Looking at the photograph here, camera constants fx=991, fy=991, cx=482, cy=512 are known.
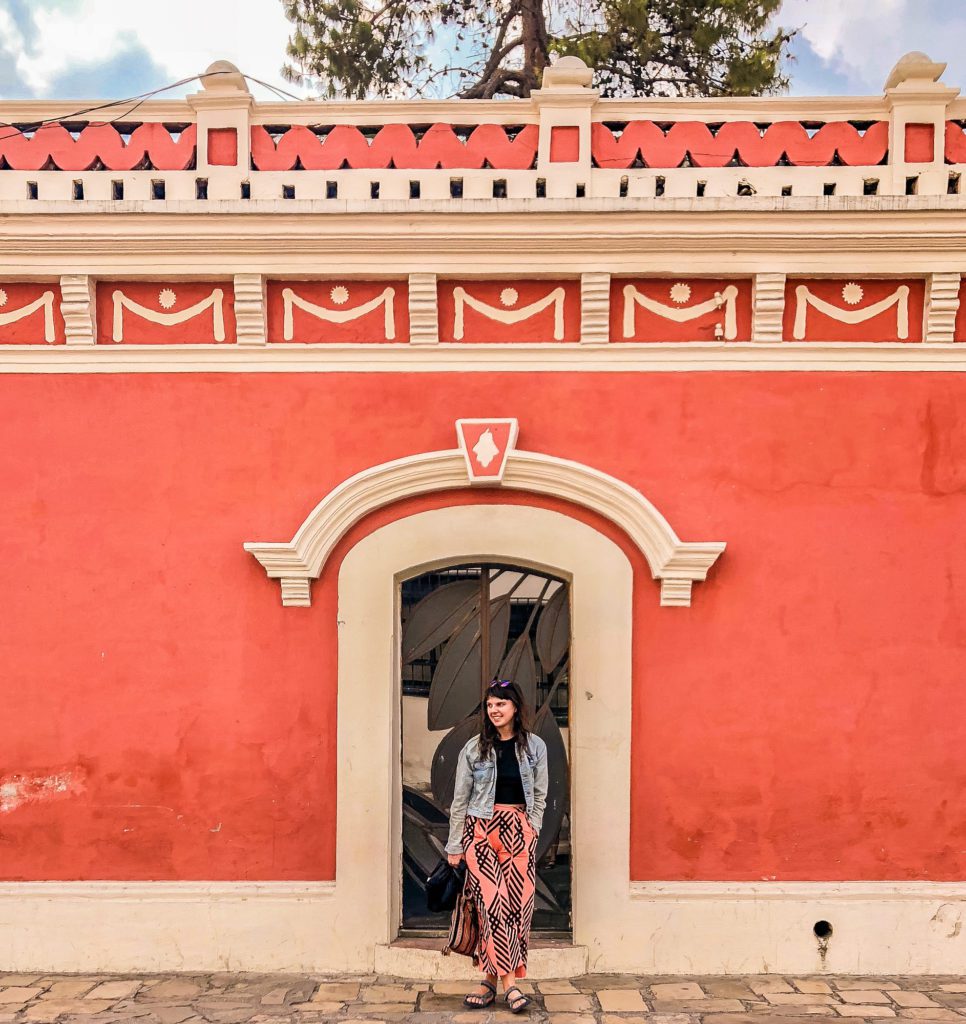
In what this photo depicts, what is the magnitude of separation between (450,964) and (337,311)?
3.26 meters

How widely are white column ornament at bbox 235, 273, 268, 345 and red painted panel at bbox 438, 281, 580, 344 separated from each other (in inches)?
35.1

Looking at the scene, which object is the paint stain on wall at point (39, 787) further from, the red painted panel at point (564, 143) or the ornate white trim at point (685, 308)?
the red painted panel at point (564, 143)

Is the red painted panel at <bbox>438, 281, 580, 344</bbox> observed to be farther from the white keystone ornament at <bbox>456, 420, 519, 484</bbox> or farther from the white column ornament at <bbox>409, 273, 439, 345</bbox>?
the white keystone ornament at <bbox>456, 420, 519, 484</bbox>

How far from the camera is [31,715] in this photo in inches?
194

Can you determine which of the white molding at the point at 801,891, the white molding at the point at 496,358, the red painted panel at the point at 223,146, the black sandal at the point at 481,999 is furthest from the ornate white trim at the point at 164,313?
the white molding at the point at 801,891

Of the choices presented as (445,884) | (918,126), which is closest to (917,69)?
(918,126)

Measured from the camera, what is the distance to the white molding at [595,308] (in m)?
4.88

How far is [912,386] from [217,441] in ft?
11.4

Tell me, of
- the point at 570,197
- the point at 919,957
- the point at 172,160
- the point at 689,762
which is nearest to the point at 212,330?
the point at 172,160

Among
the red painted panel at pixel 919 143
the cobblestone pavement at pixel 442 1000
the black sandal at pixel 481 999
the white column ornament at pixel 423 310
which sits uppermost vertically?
the red painted panel at pixel 919 143

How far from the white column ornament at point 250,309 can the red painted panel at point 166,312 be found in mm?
75

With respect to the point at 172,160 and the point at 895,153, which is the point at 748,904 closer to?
the point at 895,153

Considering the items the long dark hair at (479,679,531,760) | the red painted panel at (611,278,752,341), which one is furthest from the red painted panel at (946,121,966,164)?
the long dark hair at (479,679,531,760)

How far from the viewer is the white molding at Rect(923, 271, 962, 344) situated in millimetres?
4836
